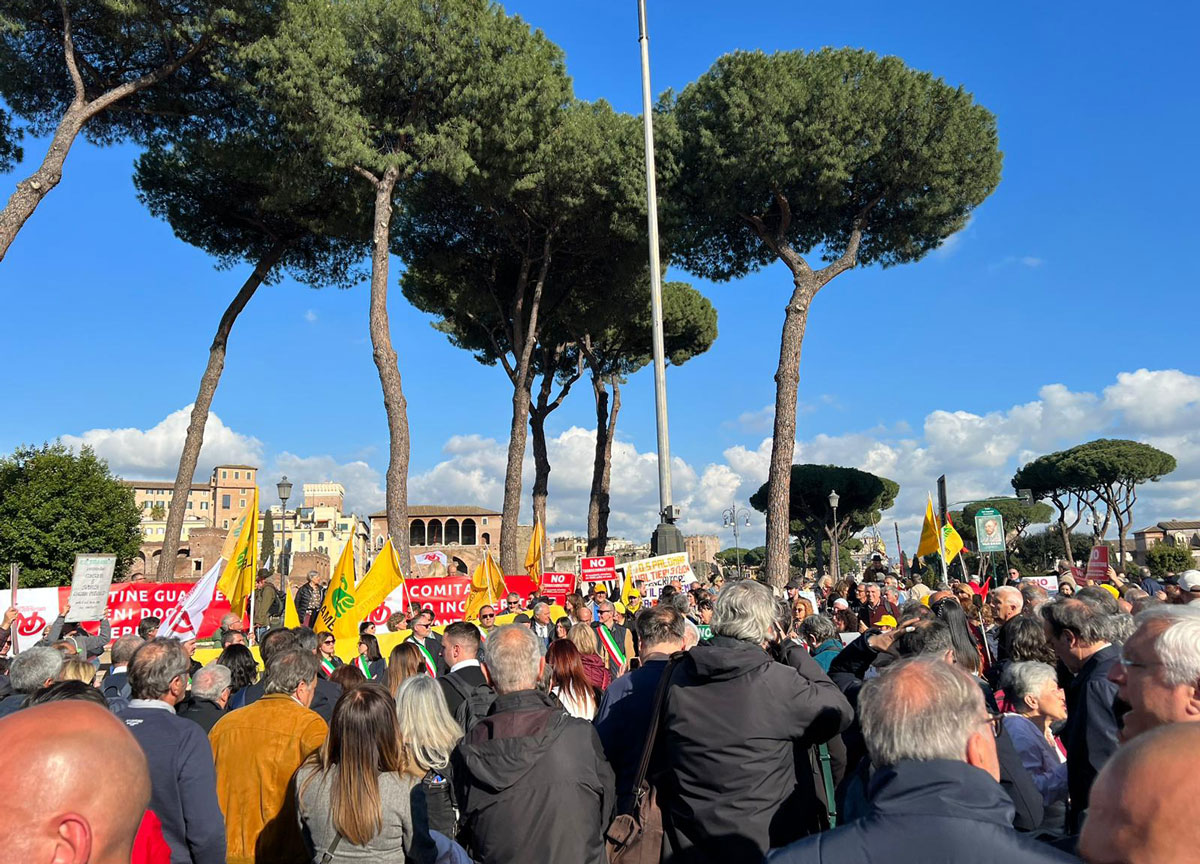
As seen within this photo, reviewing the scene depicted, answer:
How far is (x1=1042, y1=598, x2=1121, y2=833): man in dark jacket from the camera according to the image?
280 cm

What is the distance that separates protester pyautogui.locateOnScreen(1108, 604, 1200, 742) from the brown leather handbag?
1455mm

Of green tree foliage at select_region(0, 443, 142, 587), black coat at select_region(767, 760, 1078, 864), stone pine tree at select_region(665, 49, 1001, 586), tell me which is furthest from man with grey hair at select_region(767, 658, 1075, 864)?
green tree foliage at select_region(0, 443, 142, 587)

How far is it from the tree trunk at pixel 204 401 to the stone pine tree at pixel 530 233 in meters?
4.09

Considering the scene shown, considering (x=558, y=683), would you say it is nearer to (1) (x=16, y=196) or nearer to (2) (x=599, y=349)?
(1) (x=16, y=196)

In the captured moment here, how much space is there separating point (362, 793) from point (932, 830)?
74.1 inches

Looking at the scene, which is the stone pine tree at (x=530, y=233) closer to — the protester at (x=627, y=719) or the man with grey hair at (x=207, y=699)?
the man with grey hair at (x=207, y=699)

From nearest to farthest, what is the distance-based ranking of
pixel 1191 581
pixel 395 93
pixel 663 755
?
pixel 663 755, pixel 1191 581, pixel 395 93

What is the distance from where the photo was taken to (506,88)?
17.2 metres

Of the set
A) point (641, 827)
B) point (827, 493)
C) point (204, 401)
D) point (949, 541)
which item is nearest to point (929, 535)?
point (949, 541)

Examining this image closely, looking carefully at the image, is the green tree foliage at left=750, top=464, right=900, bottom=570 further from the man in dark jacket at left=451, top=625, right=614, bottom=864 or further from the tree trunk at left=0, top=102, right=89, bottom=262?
the man in dark jacket at left=451, top=625, right=614, bottom=864

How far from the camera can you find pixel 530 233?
73.1 feet

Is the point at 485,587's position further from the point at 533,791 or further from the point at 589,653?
the point at 533,791

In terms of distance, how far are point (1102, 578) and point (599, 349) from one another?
18.5 metres

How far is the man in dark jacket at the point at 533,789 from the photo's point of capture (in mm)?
2854
